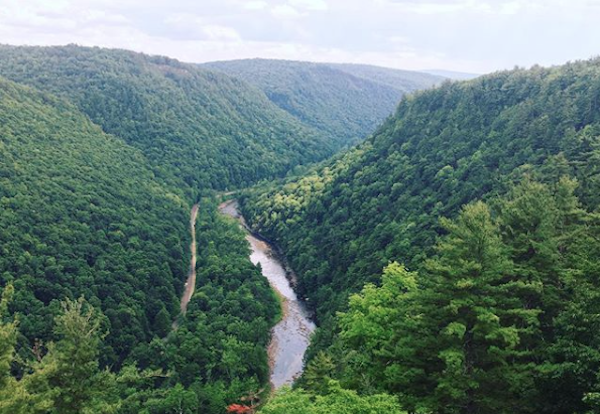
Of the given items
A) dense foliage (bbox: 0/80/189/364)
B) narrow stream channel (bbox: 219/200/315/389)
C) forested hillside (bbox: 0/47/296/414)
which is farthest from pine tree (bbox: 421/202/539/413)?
dense foliage (bbox: 0/80/189/364)

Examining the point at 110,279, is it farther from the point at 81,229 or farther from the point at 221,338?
the point at 221,338

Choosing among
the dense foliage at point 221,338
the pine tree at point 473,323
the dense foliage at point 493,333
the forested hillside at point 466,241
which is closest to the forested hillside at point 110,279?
the dense foliage at point 221,338

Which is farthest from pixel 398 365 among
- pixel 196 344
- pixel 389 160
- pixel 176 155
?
pixel 176 155

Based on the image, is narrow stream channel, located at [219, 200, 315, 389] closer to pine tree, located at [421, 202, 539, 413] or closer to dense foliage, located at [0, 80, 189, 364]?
dense foliage, located at [0, 80, 189, 364]

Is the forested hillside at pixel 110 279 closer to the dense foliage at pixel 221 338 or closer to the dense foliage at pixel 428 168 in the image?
the dense foliage at pixel 221 338

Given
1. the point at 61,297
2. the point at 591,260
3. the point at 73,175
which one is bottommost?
the point at 61,297

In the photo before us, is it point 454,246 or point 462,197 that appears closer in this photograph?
point 454,246

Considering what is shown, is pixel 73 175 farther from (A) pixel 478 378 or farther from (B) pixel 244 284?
(A) pixel 478 378
